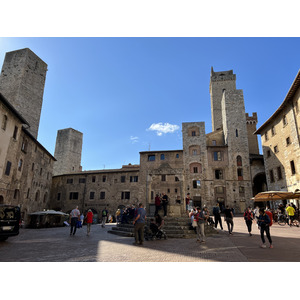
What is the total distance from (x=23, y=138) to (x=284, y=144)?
94.0 feet

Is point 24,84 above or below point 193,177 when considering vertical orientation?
above

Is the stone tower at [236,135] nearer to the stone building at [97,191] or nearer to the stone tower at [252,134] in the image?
the stone tower at [252,134]

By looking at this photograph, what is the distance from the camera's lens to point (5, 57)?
34.6 m

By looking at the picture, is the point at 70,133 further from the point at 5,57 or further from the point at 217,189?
the point at 217,189

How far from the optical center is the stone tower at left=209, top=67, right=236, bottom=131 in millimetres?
49594

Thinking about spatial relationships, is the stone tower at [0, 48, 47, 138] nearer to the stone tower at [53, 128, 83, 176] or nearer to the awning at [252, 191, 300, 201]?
the stone tower at [53, 128, 83, 176]

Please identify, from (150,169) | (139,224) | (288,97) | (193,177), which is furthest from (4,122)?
(288,97)

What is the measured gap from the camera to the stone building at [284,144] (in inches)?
858

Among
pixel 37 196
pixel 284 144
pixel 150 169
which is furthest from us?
pixel 150 169

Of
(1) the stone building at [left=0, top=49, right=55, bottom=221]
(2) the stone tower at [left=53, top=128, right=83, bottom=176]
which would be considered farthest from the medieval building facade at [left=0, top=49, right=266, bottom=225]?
(2) the stone tower at [left=53, top=128, right=83, bottom=176]

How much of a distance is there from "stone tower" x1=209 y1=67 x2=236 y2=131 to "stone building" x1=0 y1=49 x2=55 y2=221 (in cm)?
3513

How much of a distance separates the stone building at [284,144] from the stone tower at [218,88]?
2045 cm

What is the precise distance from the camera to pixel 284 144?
24.6m

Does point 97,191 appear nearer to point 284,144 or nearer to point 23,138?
point 23,138
